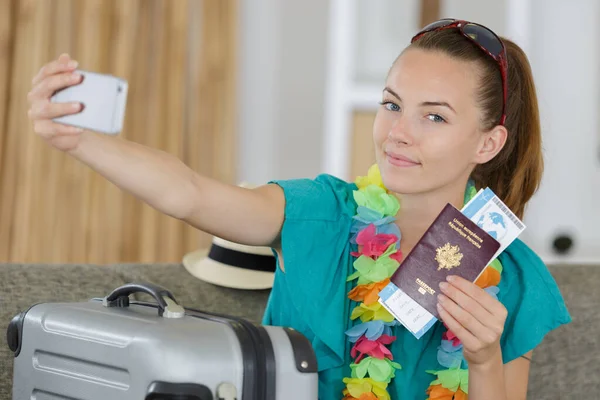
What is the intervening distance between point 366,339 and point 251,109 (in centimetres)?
287

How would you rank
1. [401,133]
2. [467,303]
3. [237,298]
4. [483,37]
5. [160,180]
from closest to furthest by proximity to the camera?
[160,180] → [467,303] → [401,133] → [483,37] → [237,298]

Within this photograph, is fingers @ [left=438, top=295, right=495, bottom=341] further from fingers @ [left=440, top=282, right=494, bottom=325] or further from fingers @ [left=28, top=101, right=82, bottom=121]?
fingers @ [left=28, top=101, right=82, bottom=121]

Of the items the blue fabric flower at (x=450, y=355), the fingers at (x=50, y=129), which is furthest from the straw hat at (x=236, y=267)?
the fingers at (x=50, y=129)

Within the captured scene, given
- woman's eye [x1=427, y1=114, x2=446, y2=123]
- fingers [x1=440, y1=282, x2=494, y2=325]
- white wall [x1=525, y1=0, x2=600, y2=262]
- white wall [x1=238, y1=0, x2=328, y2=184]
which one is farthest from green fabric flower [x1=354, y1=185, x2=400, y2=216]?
white wall [x1=525, y1=0, x2=600, y2=262]

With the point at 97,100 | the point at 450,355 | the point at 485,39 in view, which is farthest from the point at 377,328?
the point at 97,100

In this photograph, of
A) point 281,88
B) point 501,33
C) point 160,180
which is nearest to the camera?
point 160,180

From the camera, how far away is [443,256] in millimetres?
1595

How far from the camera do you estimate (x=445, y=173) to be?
5.90ft

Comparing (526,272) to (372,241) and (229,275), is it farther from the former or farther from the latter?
(229,275)

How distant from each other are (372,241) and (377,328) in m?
0.17

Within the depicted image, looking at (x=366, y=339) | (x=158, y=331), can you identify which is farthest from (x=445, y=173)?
(x=158, y=331)

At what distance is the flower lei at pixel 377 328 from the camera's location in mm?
1778

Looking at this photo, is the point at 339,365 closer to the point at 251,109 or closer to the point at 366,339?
the point at 366,339

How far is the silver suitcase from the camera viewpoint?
1295 millimetres
